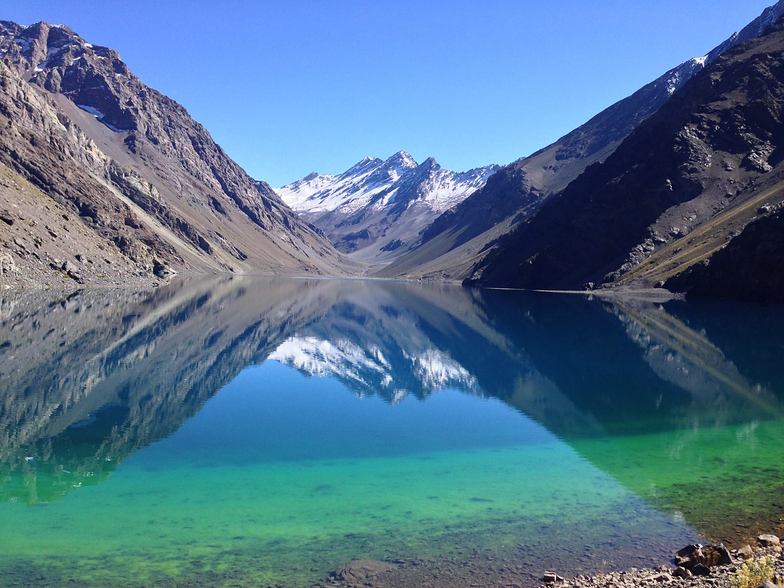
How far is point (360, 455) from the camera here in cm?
2383

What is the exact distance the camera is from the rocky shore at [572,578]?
508 inches

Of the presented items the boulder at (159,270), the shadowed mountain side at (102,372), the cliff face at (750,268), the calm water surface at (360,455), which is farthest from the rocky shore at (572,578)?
the boulder at (159,270)

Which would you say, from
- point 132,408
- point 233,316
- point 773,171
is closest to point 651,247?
point 773,171

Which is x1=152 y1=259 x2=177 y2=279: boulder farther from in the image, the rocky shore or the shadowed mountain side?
the rocky shore

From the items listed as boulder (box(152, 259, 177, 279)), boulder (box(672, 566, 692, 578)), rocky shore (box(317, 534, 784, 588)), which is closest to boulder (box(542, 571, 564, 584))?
rocky shore (box(317, 534, 784, 588))

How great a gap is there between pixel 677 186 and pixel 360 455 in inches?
6164

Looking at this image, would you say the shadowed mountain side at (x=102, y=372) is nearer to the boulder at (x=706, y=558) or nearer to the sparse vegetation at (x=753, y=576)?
the boulder at (x=706, y=558)

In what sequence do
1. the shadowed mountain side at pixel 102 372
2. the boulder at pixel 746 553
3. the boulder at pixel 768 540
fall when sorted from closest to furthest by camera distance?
the boulder at pixel 746 553, the boulder at pixel 768 540, the shadowed mountain side at pixel 102 372

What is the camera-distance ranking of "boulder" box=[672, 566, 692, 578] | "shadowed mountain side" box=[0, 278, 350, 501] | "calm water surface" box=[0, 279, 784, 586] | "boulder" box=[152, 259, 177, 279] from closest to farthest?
1. "boulder" box=[672, 566, 692, 578]
2. "calm water surface" box=[0, 279, 784, 586]
3. "shadowed mountain side" box=[0, 278, 350, 501]
4. "boulder" box=[152, 259, 177, 279]

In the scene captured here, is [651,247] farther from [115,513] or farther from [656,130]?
[115,513]

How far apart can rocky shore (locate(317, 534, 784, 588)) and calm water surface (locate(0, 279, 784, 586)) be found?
1.64 ft

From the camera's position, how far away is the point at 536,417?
31.5m

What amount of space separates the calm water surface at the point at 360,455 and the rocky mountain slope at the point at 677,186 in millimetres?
94968

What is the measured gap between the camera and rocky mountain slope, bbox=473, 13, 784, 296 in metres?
143
